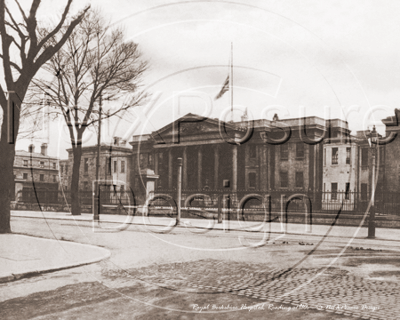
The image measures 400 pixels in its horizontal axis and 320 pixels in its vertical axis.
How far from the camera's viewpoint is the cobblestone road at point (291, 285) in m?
5.27

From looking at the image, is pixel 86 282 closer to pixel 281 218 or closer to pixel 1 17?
pixel 1 17

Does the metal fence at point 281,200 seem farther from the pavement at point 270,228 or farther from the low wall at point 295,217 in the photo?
the pavement at point 270,228

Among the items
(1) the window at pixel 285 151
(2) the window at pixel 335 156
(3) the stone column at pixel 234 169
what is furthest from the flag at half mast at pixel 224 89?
(3) the stone column at pixel 234 169

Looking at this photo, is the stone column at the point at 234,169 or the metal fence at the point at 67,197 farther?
the stone column at the point at 234,169

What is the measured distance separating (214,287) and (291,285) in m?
1.30

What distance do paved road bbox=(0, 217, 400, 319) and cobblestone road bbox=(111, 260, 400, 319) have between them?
1 cm

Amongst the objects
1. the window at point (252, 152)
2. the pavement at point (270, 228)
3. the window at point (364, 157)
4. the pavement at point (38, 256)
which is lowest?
the pavement at point (270, 228)

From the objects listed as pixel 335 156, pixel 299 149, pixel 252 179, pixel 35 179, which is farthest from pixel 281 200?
pixel 252 179

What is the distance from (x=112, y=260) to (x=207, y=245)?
3.45 metres

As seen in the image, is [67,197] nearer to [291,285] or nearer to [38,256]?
[38,256]

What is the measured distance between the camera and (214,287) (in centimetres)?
612

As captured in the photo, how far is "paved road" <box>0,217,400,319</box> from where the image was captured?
493cm

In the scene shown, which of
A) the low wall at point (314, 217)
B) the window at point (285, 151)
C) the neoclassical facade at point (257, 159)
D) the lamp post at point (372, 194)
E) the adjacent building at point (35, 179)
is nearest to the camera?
the lamp post at point (372, 194)

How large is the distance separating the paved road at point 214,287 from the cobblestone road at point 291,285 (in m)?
0.01
